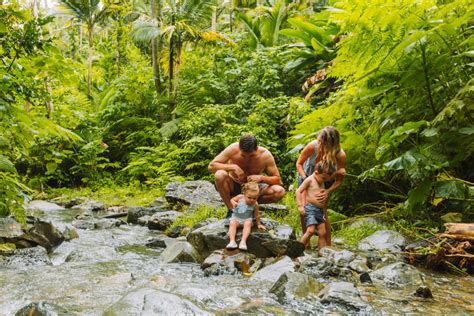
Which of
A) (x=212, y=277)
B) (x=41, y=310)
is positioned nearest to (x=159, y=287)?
(x=212, y=277)

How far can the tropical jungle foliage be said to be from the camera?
13.0 feet

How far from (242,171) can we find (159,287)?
5.92 ft

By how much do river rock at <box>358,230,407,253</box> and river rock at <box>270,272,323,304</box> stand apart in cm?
167

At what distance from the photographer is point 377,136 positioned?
5.77 meters

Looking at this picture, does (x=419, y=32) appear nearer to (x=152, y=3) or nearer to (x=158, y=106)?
(x=158, y=106)

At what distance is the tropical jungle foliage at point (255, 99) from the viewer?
397 centimetres

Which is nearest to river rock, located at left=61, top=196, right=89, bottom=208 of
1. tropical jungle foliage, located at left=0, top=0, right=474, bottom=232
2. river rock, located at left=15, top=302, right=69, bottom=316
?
tropical jungle foliage, located at left=0, top=0, right=474, bottom=232

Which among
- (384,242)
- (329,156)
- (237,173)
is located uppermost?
(329,156)

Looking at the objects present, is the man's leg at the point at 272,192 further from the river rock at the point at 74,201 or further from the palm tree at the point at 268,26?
the palm tree at the point at 268,26

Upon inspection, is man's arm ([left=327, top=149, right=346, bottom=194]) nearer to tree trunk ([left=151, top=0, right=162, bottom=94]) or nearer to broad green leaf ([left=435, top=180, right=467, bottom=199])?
broad green leaf ([left=435, top=180, right=467, bottom=199])

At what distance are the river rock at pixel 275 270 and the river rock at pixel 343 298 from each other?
61 cm

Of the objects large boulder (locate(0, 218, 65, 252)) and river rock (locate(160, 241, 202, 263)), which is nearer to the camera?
river rock (locate(160, 241, 202, 263))

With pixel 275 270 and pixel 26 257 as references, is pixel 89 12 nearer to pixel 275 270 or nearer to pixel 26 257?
pixel 26 257

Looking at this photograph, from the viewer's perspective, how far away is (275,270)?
3826 millimetres
